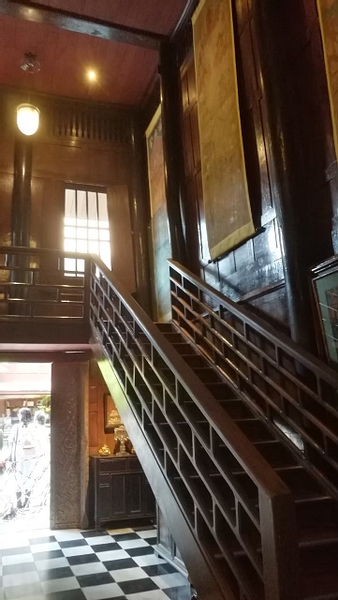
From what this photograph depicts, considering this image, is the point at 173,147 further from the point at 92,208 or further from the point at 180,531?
the point at 180,531

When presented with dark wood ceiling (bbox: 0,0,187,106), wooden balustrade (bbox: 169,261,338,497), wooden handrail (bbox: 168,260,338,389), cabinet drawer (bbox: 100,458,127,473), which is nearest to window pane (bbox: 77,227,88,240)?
dark wood ceiling (bbox: 0,0,187,106)

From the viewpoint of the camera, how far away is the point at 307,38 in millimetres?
3602

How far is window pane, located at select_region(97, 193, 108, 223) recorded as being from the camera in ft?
24.3

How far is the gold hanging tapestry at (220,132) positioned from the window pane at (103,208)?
2.71m

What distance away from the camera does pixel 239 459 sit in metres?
1.91

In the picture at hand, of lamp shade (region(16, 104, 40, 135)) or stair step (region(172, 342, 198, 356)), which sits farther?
lamp shade (region(16, 104, 40, 135))

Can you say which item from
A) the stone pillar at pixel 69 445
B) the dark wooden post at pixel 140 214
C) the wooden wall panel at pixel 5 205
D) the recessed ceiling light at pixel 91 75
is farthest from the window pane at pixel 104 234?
the recessed ceiling light at pixel 91 75

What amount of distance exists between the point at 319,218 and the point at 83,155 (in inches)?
194

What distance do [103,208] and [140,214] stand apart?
0.63 metres

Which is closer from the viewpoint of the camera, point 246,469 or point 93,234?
point 246,469

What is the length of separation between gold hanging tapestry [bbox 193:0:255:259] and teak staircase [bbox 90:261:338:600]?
2.67 feet

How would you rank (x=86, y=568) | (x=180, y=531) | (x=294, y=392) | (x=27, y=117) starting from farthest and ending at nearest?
(x=27, y=117)
(x=86, y=568)
(x=294, y=392)
(x=180, y=531)

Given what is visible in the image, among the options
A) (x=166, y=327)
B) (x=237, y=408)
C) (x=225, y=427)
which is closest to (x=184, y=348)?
(x=166, y=327)

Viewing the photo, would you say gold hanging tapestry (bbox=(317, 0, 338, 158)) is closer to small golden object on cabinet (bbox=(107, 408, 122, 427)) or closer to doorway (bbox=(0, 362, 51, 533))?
small golden object on cabinet (bbox=(107, 408, 122, 427))
